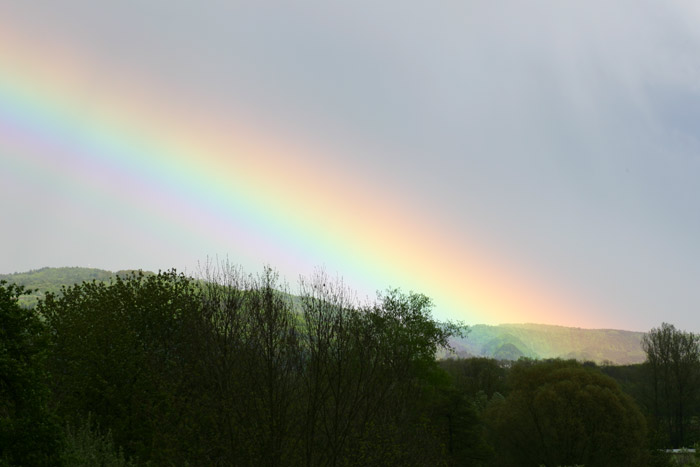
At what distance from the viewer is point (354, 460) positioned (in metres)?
20.0

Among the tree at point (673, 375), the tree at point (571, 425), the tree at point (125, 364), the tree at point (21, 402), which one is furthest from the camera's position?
the tree at point (673, 375)

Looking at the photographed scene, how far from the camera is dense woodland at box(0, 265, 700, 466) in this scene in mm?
18250

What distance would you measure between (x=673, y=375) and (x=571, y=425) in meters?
44.6

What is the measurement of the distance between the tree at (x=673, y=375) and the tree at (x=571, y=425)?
36.5 meters

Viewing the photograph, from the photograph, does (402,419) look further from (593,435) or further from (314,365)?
(593,435)

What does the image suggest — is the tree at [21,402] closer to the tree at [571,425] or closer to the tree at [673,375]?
the tree at [571,425]

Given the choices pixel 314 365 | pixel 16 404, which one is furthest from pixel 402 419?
pixel 16 404

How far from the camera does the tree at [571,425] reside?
40.8 meters

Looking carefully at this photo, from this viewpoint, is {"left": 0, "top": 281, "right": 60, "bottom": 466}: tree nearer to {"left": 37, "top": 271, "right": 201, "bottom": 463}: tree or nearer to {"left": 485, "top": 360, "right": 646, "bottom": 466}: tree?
{"left": 37, "top": 271, "right": 201, "bottom": 463}: tree

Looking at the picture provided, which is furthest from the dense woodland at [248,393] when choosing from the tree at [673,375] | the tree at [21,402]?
the tree at [673,375]

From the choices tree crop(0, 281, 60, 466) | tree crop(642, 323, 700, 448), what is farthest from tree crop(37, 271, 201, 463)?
tree crop(642, 323, 700, 448)

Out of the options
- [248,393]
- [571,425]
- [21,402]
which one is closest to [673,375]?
[571,425]

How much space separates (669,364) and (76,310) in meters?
79.4

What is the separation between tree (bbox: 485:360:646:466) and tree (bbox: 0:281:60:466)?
125ft
